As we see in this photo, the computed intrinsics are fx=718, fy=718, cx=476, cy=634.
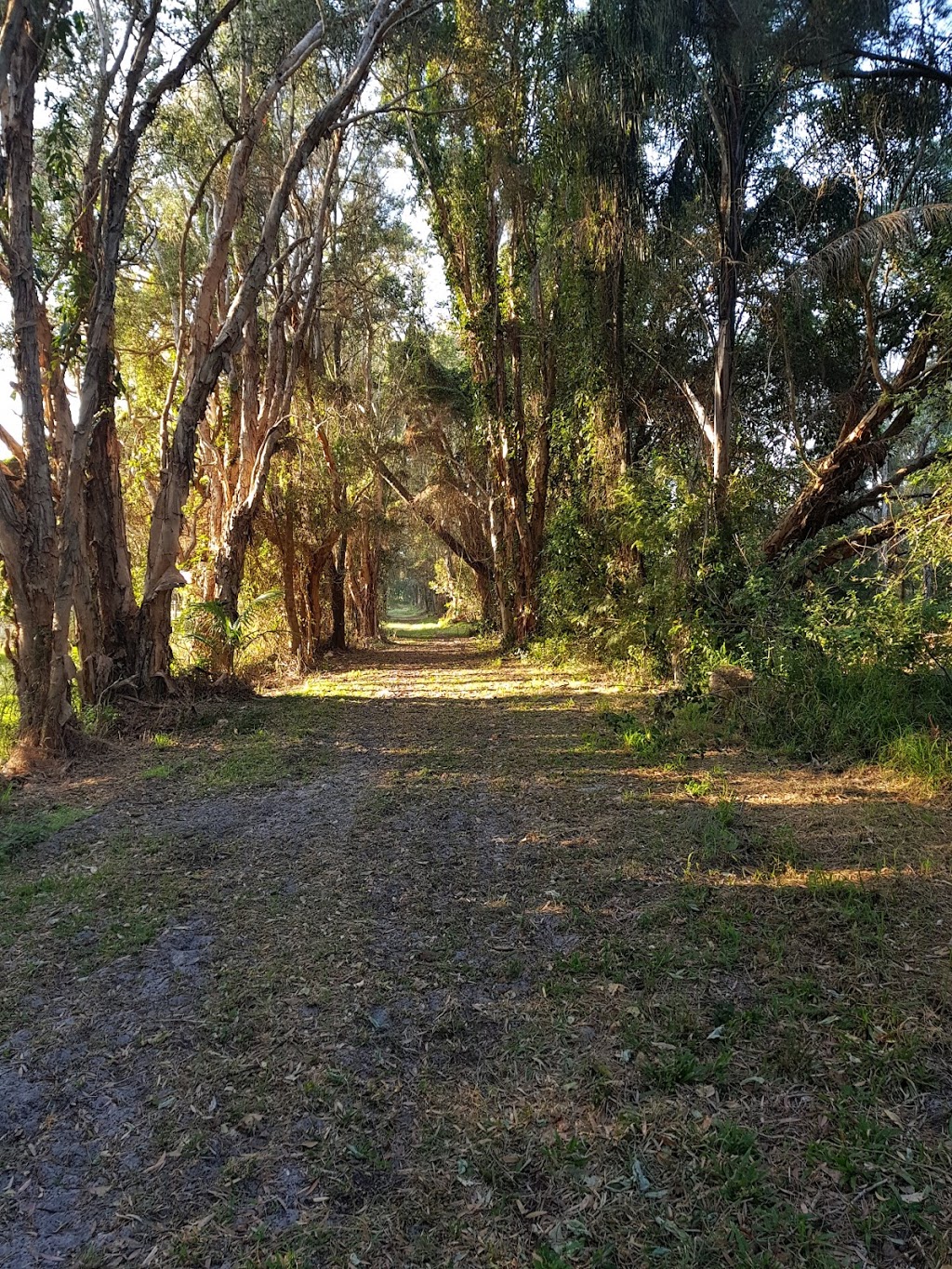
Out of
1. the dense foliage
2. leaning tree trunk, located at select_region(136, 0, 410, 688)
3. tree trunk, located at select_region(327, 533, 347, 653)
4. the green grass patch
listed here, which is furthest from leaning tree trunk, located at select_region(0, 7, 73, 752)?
tree trunk, located at select_region(327, 533, 347, 653)

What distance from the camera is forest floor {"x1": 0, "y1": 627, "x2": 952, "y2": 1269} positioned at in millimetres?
1968

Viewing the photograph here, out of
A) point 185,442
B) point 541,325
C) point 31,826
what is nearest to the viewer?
point 31,826

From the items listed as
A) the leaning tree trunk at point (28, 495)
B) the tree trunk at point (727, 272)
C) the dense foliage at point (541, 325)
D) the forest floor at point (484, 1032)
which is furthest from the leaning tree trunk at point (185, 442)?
the tree trunk at point (727, 272)

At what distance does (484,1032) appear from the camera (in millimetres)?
2791

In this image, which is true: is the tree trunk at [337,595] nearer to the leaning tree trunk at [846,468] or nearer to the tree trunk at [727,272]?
the tree trunk at [727,272]

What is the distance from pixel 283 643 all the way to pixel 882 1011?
13.8 m

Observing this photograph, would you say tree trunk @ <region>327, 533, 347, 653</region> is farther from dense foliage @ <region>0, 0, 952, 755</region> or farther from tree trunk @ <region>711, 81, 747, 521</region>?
tree trunk @ <region>711, 81, 747, 521</region>

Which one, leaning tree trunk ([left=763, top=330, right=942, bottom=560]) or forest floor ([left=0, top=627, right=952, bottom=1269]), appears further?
leaning tree trunk ([left=763, top=330, right=942, bottom=560])

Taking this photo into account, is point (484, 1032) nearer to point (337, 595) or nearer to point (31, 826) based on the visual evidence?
point (31, 826)

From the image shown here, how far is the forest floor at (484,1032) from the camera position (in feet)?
6.46

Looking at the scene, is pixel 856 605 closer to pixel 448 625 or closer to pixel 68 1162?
pixel 68 1162

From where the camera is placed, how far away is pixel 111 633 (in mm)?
8320

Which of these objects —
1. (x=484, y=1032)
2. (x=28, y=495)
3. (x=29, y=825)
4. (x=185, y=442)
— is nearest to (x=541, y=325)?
(x=185, y=442)

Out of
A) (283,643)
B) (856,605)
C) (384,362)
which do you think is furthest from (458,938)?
(384,362)
